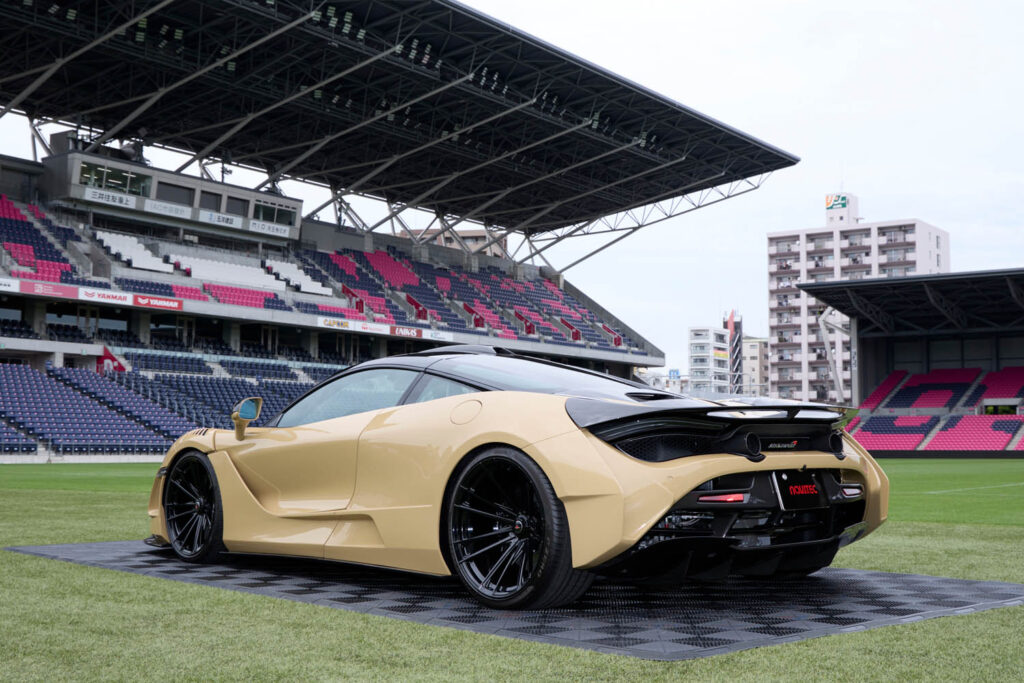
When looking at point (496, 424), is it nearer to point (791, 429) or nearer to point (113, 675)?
point (791, 429)

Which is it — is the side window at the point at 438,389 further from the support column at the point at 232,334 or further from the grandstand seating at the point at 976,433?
the grandstand seating at the point at 976,433

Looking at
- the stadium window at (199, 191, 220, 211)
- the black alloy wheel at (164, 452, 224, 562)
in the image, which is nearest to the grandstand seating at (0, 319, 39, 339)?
the stadium window at (199, 191, 220, 211)

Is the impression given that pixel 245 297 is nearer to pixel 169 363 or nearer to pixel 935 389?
pixel 169 363

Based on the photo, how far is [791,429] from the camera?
4176 mm

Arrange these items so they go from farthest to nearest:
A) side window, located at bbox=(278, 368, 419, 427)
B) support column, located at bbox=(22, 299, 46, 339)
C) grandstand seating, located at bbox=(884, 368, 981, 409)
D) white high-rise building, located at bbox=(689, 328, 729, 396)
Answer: white high-rise building, located at bbox=(689, 328, 729, 396)
grandstand seating, located at bbox=(884, 368, 981, 409)
support column, located at bbox=(22, 299, 46, 339)
side window, located at bbox=(278, 368, 419, 427)

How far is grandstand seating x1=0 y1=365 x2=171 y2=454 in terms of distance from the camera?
2842cm

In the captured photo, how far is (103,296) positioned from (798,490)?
1377 inches

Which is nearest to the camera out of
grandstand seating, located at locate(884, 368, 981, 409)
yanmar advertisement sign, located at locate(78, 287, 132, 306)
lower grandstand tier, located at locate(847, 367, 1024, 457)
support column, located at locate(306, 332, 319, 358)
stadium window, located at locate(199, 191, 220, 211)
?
yanmar advertisement sign, located at locate(78, 287, 132, 306)

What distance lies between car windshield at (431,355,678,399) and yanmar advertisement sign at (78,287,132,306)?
3334 centimetres

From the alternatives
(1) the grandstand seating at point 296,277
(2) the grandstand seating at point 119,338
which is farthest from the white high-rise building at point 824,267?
(2) the grandstand seating at point 119,338

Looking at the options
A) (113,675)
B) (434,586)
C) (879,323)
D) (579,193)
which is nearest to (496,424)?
(434,586)

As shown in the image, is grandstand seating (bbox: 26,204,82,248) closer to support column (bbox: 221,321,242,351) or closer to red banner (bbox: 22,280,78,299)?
red banner (bbox: 22,280,78,299)

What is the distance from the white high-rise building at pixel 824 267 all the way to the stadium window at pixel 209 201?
73908 millimetres

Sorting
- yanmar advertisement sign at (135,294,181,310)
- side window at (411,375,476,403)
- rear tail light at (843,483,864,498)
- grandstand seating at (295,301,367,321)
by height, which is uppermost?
grandstand seating at (295,301,367,321)
